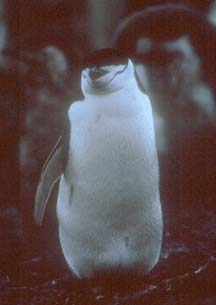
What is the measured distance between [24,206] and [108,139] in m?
0.28

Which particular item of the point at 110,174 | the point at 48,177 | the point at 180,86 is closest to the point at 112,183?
the point at 110,174

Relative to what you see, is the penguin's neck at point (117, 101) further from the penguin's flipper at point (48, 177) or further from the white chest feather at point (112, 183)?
the penguin's flipper at point (48, 177)

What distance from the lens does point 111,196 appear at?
1.34 m

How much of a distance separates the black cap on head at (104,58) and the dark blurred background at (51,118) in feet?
0.29

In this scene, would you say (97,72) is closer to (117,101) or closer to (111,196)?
(117,101)

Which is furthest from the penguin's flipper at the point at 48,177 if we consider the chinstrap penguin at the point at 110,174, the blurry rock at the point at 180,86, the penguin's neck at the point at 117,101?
the blurry rock at the point at 180,86

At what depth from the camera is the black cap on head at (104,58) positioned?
133cm

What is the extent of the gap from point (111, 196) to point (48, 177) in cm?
18

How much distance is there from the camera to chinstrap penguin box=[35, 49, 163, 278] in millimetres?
1338

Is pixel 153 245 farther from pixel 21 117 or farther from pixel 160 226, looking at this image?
pixel 21 117

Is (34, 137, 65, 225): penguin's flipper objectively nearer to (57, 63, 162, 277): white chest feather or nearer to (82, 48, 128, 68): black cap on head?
(57, 63, 162, 277): white chest feather

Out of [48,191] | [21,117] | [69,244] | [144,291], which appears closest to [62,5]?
[21,117]

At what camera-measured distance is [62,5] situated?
1.44 m

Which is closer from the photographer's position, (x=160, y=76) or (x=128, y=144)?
(x=128, y=144)
